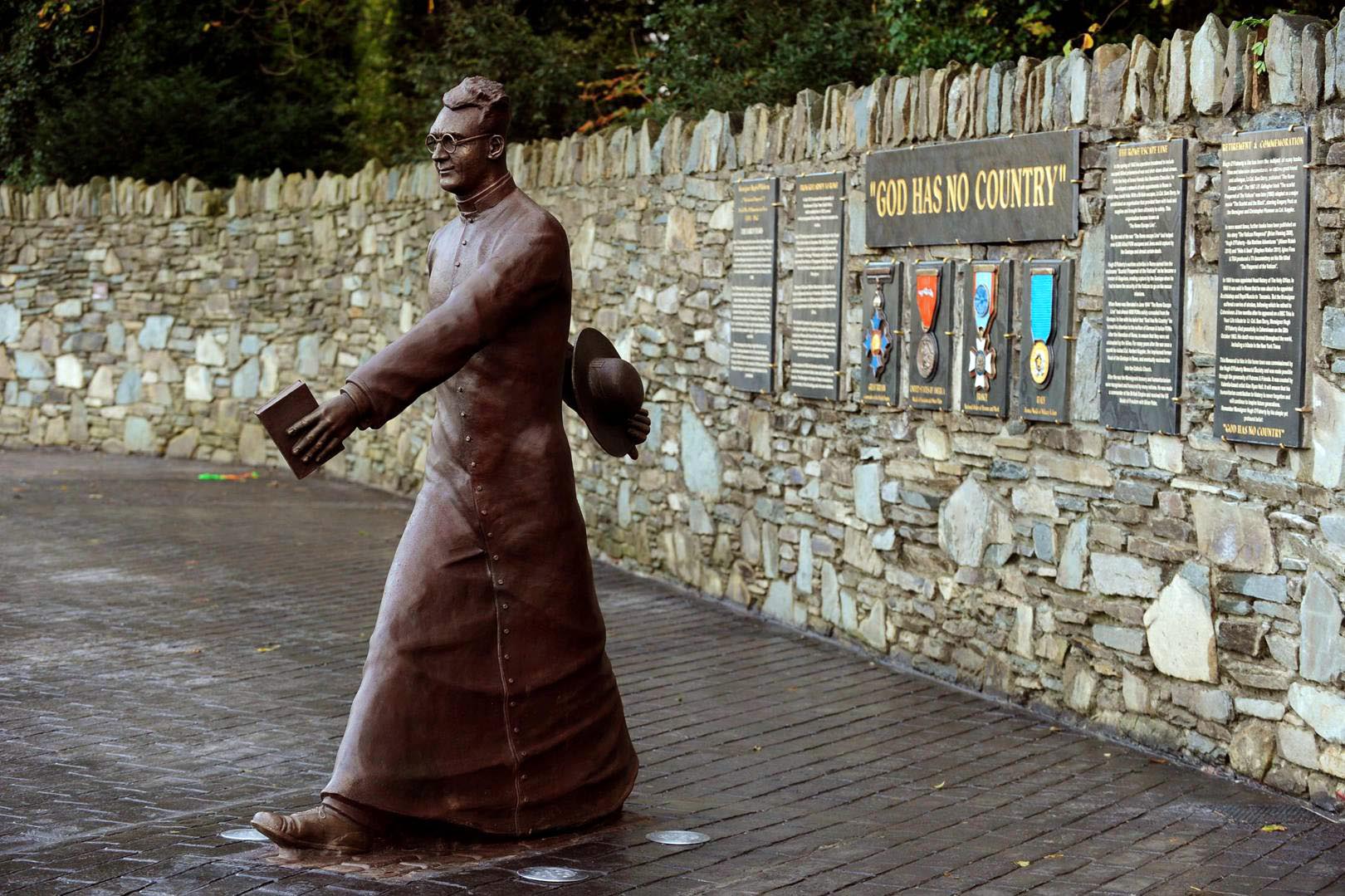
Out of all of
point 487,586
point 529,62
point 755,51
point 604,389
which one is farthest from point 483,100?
point 529,62

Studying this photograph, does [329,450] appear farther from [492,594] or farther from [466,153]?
[466,153]

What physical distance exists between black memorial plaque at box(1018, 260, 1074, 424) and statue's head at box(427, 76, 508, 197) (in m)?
2.80

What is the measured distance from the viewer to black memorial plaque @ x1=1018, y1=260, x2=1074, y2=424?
693cm

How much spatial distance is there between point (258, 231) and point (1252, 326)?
1162 cm

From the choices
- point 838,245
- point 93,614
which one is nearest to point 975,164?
point 838,245

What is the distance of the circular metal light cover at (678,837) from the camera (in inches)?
199

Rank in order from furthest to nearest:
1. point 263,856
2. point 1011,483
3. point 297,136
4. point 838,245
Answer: point 297,136 → point 838,245 → point 1011,483 → point 263,856

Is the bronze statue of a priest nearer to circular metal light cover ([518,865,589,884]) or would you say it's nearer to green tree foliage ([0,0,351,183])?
circular metal light cover ([518,865,589,884])

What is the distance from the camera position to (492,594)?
16.3ft

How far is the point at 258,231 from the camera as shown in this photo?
623 inches

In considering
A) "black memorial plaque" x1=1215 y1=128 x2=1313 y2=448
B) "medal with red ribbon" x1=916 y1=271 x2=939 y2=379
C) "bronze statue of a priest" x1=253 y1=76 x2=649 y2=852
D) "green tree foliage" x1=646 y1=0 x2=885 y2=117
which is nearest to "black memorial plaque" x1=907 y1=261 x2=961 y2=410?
"medal with red ribbon" x1=916 y1=271 x2=939 y2=379

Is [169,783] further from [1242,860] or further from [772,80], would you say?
[772,80]

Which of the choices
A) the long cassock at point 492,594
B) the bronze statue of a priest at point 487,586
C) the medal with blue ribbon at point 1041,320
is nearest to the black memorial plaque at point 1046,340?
the medal with blue ribbon at point 1041,320

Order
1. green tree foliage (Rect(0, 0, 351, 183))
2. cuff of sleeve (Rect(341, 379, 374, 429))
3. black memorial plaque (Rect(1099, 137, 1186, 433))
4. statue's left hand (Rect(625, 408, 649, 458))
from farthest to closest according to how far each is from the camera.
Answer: green tree foliage (Rect(0, 0, 351, 183)), black memorial plaque (Rect(1099, 137, 1186, 433)), statue's left hand (Rect(625, 408, 649, 458)), cuff of sleeve (Rect(341, 379, 374, 429))
